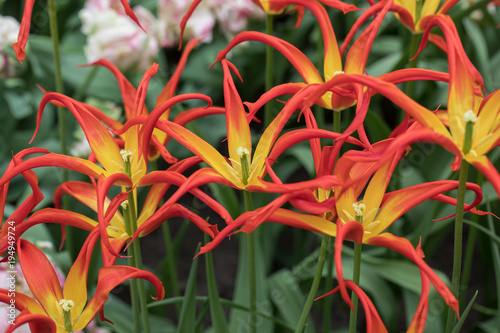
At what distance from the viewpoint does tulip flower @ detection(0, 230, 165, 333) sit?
1.87 ft

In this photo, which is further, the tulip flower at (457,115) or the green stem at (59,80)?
the green stem at (59,80)

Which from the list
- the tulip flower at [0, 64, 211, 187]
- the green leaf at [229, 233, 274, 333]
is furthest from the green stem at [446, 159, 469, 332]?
the green leaf at [229, 233, 274, 333]

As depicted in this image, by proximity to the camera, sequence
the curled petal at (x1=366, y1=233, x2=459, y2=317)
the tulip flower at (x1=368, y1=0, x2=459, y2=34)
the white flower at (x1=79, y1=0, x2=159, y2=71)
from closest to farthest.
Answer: the curled petal at (x1=366, y1=233, x2=459, y2=317) < the tulip flower at (x1=368, y1=0, x2=459, y2=34) < the white flower at (x1=79, y1=0, x2=159, y2=71)

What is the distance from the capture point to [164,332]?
3.94 ft

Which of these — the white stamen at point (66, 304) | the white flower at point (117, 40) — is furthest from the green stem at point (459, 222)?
the white flower at point (117, 40)

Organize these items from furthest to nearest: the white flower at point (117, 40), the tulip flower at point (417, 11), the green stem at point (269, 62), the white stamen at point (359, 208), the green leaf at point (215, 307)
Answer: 1. the white flower at point (117, 40)
2. the green stem at point (269, 62)
3. the tulip flower at point (417, 11)
4. the green leaf at point (215, 307)
5. the white stamen at point (359, 208)

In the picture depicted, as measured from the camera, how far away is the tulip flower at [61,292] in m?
0.57

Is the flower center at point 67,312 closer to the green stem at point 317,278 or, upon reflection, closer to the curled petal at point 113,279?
the curled petal at point 113,279

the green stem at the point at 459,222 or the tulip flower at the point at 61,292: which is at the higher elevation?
the green stem at the point at 459,222

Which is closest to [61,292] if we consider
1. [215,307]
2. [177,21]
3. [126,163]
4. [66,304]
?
[66,304]

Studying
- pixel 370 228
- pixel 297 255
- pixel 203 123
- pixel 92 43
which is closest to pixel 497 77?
pixel 297 255

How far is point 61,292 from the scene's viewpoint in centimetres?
62

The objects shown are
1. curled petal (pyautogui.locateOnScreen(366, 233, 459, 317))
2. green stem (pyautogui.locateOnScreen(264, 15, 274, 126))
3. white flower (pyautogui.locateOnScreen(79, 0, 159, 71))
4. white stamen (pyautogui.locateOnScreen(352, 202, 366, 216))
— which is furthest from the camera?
white flower (pyautogui.locateOnScreen(79, 0, 159, 71))

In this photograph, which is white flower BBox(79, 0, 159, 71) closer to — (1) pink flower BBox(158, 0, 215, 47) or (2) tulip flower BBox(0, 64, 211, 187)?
(1) pink flower BBox(158, 0, 215, 47)
